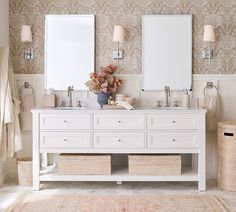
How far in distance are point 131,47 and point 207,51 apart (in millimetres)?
822

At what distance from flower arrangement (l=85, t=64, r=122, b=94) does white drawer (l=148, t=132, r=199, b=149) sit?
0.69 m

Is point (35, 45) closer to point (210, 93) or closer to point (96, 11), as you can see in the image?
point (96, 11)

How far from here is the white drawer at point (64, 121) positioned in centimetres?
452

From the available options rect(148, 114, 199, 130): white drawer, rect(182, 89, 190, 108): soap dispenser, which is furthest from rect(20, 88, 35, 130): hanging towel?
rect(182, 89, 190, 108): soap dispenser

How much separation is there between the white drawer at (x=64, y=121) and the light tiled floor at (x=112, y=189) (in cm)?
63

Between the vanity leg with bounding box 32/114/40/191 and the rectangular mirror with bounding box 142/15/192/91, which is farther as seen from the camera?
the rectangular mirror with bounding box 142/15/192/91

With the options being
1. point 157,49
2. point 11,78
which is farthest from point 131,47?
point 11,78

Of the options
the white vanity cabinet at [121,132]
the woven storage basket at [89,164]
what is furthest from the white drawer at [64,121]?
the woven storage basket at [89,164]

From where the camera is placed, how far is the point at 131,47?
499 centimetres

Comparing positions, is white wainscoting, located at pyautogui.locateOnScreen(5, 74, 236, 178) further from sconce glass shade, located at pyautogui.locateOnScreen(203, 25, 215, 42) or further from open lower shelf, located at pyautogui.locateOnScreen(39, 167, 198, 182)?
open lower shelf, located at pyautogui.locateOnScreen(39, 167, 198, 182)

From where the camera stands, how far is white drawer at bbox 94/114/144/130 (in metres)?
4.51

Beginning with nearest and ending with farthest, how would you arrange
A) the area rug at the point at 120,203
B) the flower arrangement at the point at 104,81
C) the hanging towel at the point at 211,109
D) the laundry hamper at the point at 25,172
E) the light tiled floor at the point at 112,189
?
the area rug at the point at 120,203 < the light tiled floor at the point at 112,189 < the laundry hamper at the point at 25,172 < the flower arrangement at the point at 104,81 < the hanging towel at the point at 211,109

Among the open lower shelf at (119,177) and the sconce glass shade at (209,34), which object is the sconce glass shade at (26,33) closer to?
the open lower shelf at (119,177)

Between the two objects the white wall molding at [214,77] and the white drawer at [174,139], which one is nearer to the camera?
the white drawer at [174,139]
